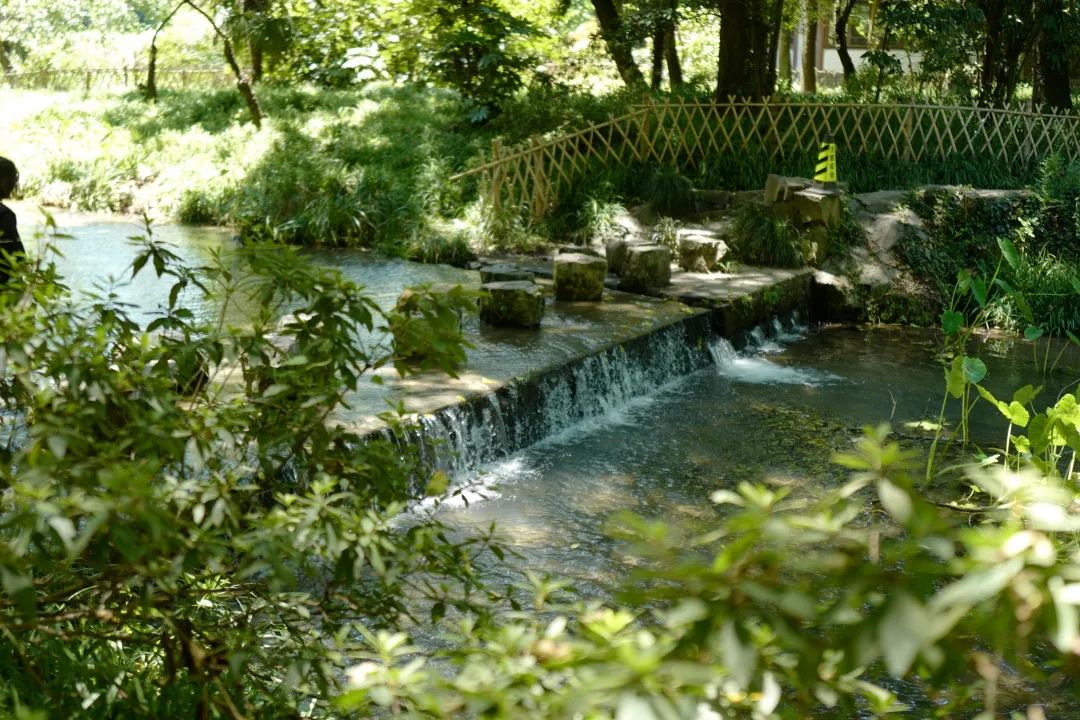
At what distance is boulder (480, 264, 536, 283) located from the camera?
10.8m

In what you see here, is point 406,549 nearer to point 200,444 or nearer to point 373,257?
point 200,444

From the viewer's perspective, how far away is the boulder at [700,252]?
484 inches

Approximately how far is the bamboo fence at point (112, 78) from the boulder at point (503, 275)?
70.1 ft

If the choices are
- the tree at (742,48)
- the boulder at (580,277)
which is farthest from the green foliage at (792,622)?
the tree at (742,48)

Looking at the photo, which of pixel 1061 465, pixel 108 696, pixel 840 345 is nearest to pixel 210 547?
pixel 108 696

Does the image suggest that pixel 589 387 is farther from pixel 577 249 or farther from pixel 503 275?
pixel 577 249

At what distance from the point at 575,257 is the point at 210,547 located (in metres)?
8.99

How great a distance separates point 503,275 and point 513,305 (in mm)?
1223

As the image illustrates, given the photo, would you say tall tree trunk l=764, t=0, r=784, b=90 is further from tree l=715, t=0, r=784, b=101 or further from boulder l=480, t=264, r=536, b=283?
boulder l=480, t=264, r=536, b=283

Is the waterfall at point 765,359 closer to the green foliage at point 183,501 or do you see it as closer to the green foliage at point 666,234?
the green foliage at point 666,234

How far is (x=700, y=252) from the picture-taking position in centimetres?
1229

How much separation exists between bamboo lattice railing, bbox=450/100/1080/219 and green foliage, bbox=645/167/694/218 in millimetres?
912

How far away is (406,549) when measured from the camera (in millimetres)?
2527

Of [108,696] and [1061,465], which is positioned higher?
[108,696]
